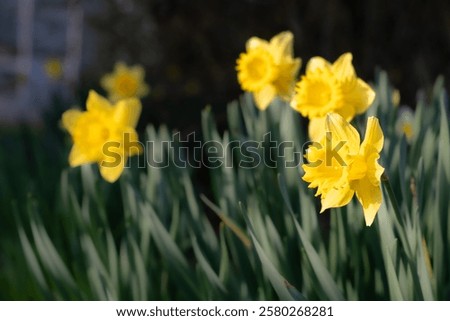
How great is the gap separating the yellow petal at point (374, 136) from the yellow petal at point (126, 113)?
64 cm

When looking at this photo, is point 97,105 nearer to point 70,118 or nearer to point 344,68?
point 70,118

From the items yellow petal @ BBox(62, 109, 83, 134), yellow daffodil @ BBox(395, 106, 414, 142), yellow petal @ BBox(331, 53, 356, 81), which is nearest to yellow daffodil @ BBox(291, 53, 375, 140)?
yellow petal @ BBox(331, 53, 356, 81)

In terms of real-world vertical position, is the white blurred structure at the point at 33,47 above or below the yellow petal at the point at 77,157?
above

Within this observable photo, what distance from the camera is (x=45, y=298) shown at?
56.3 inches

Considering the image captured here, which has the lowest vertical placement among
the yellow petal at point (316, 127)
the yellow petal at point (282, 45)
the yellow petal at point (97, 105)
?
the yellow petal at point (316, 127)

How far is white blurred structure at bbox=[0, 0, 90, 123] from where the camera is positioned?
5023 millimetres

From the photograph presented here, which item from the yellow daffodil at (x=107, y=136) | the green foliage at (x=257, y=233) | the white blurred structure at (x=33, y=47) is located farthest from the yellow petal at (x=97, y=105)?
the white blurred structure at (x=33, y=47)

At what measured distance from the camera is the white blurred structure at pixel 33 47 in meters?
5.02

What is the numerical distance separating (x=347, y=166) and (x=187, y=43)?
131 inches

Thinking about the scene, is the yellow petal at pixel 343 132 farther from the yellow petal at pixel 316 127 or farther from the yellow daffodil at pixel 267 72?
the yellow daffodil at pixel 267 72

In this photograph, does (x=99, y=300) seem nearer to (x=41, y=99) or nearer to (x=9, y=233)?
(x=9, y=233)

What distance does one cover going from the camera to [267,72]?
1405 millimetres

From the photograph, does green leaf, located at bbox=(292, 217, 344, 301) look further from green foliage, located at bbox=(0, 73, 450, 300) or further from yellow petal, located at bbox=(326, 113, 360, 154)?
yellow petal, located at bbox=(326, 113, 360, 154)
